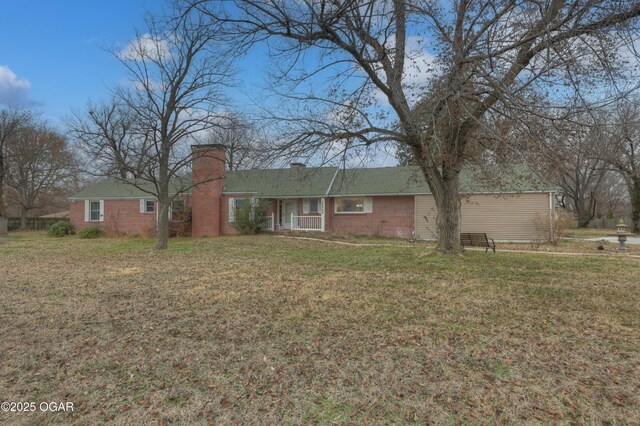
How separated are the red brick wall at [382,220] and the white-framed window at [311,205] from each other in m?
0.96

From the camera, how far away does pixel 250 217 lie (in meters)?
22.5

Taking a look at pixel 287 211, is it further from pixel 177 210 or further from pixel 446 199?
pixel 446 199

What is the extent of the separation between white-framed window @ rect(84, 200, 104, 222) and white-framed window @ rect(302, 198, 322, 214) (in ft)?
45.7

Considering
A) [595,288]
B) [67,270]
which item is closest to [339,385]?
[595,288]

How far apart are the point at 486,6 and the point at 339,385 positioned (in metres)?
7.71

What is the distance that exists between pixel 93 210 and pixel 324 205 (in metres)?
16.2

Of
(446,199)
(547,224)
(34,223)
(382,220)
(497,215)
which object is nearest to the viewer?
(446,199)

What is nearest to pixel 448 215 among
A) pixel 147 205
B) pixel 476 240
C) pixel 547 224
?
pixel 476 240

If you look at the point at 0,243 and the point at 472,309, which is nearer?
the point at 472,309

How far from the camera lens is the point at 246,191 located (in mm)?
23984

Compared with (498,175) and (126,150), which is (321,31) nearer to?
(498,175)

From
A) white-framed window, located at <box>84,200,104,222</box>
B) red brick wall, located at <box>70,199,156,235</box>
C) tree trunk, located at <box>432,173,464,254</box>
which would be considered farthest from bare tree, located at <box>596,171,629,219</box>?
white-framed window, located at <box>84,200,104,222</box>

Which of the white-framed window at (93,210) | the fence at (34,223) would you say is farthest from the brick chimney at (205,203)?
the fence at (34,223)

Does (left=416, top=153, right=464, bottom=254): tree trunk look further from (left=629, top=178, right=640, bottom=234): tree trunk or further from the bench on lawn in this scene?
(left=629, top=178, right=640, bottom=234): tree trunk
